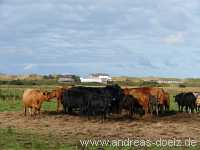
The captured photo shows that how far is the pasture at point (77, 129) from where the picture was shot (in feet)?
54.9

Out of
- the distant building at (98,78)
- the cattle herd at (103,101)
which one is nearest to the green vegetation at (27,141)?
the cattle herd at (103,101)

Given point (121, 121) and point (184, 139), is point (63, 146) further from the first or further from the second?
point (121, 121)

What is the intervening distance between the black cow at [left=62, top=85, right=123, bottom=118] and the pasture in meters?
0.87

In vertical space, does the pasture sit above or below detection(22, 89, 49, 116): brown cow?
below

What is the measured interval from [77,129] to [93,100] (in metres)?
5.24

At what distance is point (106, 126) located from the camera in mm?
21906

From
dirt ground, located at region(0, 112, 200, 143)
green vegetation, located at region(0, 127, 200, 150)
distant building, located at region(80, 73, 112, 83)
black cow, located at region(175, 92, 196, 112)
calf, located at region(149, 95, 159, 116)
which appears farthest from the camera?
distant building, located at region(80, 73, 112, 83)

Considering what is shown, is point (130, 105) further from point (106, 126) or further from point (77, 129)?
point (77, 129)

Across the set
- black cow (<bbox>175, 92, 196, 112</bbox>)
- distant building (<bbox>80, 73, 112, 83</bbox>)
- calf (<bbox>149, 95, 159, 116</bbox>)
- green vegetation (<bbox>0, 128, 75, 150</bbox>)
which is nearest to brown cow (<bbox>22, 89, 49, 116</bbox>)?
calf (<bbox>149, 95, 159, 116</bbox>)

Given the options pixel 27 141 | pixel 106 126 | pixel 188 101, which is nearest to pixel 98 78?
pixel 188 101

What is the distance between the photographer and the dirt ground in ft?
61.8

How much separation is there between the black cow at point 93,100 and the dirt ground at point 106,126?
1.07 m

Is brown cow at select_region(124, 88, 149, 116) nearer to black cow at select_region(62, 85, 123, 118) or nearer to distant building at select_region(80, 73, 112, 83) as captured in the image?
black cow at select_region(62, 85, 123, 118)

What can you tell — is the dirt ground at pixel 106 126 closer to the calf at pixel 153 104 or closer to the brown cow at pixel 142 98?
the calf at pixel 153 104
